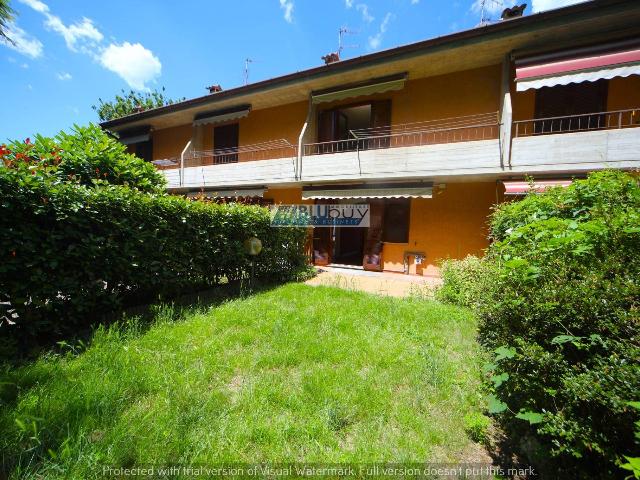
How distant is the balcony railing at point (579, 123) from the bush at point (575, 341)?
7.72 metres

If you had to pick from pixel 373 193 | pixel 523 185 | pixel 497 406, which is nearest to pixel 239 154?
pixel 373 193

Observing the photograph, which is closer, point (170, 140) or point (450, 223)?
point (450, 223)

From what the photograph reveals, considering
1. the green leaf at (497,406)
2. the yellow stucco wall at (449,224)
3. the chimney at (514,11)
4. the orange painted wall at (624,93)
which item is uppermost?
the chimney at (514,11)

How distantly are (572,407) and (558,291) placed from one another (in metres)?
0.76

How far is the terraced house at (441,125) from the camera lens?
7461 millimetres

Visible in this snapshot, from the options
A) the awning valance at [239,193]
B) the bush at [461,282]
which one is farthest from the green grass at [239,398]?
the awning valance at [239,193]

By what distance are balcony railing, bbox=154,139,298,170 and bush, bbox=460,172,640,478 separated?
12131 mm

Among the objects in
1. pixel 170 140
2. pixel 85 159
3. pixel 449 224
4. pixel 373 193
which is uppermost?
pixel 170 140

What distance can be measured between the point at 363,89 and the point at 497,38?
14.0 ft

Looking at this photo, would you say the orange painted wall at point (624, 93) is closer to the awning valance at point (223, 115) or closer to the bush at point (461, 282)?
the bush at point (461, 282)

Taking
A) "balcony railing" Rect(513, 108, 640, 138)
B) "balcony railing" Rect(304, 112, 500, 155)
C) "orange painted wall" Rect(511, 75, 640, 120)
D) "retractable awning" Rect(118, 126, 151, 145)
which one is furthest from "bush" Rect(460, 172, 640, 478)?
"retractable awning" Rect(118, 126, 151, 145)

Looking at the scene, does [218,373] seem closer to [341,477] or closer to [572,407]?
[341,477]

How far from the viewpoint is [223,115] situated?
13.6 meters

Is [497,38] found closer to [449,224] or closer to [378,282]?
[449,224]
